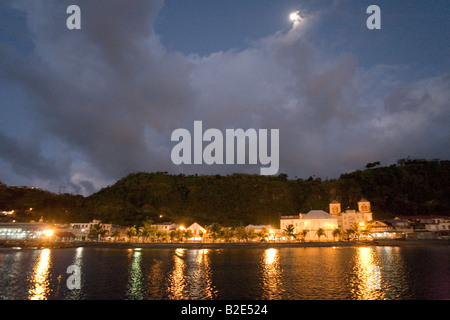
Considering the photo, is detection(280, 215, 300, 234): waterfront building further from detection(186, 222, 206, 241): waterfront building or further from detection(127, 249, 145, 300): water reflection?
detection(127, 249, 145, 300): water reflection

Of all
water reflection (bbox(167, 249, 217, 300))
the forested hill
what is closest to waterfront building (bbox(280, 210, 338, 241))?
the forested hill

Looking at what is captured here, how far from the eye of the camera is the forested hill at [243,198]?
138 m

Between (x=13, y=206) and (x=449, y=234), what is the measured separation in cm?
19152

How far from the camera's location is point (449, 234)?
91.3m

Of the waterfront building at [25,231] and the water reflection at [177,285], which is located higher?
the water reflection at [177,285]

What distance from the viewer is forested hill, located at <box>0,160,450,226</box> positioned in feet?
454

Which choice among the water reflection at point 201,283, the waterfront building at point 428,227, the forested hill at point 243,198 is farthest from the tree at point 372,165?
the water reflection at point 201,283

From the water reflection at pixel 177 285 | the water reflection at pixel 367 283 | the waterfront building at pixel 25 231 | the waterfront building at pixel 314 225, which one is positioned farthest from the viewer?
the waterfront building at pixel 25 231

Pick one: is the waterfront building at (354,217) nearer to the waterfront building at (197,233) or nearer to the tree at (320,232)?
the tree at (320,232)

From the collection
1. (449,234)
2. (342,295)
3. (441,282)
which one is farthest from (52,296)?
(449,234)

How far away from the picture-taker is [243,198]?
172 metres

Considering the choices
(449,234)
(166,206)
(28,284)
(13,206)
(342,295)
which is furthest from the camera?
(166,206)

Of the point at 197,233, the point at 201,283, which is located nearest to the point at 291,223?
the point at 197,233
